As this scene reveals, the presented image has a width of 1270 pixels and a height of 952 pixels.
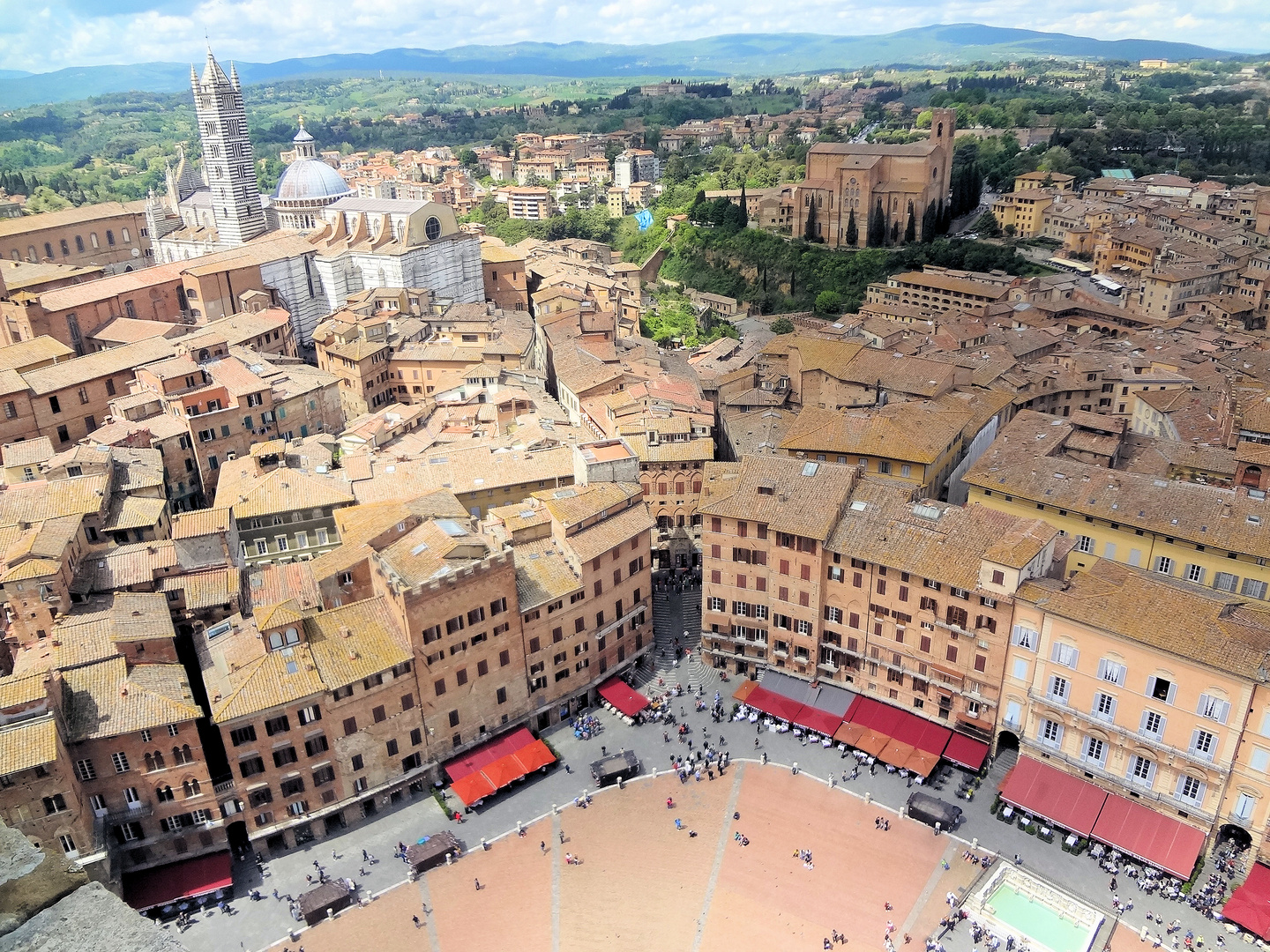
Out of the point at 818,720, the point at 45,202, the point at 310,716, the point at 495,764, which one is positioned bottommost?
the point at 818,720

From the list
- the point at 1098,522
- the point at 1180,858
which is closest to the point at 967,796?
the point at 1180,858

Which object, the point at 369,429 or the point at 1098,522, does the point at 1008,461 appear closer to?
the point at 1098,522

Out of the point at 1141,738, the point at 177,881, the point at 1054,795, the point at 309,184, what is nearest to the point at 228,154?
the point at 309,184

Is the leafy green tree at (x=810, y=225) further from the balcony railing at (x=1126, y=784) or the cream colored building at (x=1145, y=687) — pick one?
the balcony railing at (x=1126, y=784)

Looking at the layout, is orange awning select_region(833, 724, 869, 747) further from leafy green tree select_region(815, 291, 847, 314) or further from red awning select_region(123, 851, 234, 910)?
leafy green tree select_region(815, 291, 847, 314)

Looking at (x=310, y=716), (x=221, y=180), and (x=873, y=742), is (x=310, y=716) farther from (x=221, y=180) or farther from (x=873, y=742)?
(x=221, y=180)

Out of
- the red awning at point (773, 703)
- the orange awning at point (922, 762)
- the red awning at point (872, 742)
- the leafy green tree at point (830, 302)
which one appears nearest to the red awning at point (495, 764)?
the red awning at point (773, 703)
